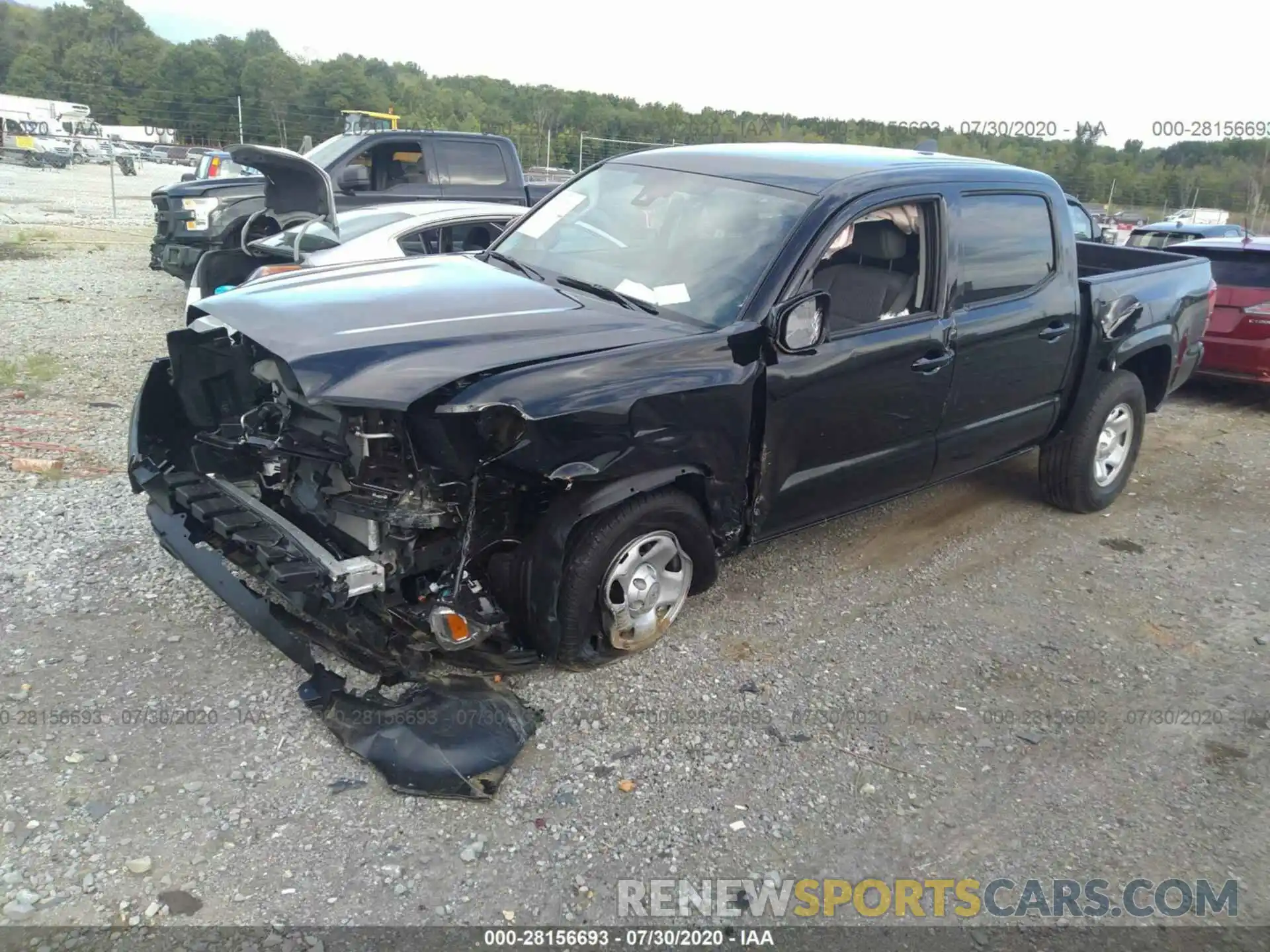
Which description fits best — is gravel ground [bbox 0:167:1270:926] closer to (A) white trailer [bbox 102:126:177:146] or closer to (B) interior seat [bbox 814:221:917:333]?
(B) interior seat [bbox 814:221:917:333]

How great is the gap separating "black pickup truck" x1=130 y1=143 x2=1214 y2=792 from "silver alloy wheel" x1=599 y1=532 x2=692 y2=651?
0.5 inches

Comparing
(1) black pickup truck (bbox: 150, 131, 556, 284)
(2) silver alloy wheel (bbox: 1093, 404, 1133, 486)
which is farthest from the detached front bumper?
(1) black pickup truck (bbox: 150, 131, 556, 284)

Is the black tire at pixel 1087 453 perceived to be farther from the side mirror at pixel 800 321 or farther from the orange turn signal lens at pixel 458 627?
the orange turn signal lens at pixel 458 627

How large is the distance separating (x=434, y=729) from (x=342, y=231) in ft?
18.2

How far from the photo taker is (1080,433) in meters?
5.43

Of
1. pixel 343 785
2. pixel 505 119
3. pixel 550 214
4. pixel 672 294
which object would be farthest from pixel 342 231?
pixel 505 119

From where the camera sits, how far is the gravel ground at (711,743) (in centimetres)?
271

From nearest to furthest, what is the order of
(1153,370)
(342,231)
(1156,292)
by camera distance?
(1156,292)
(1153,370)
(342,231)

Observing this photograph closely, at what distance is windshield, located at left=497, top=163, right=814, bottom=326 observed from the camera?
12.3 feet

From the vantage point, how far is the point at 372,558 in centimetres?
320

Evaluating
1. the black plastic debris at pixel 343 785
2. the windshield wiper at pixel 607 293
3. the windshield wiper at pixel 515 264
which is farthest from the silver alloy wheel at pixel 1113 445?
the black plastic debris at pixel 343 785

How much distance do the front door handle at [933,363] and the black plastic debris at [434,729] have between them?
2.24 meters

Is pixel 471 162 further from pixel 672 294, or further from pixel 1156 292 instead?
pixel 672 294

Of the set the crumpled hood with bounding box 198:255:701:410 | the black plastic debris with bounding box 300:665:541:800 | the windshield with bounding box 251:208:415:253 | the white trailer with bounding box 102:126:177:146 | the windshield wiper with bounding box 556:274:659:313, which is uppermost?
the white trailer with bounding box 102:126:177:146
